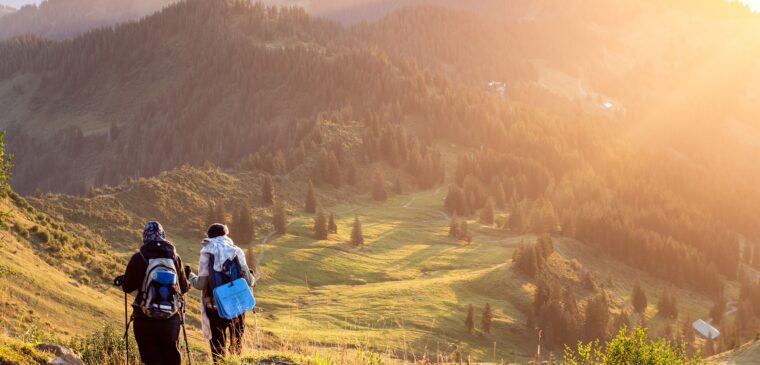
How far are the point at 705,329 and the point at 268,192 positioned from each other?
79.1m

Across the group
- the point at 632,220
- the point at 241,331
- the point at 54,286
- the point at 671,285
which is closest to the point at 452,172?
the point at 632,220

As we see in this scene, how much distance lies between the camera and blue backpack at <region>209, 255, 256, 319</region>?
16.7m

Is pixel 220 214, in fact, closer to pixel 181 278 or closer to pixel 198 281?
pixel 198 281

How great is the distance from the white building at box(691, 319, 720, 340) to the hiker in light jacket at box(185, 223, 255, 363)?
107401mm

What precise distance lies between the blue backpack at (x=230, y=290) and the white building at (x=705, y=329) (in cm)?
10797

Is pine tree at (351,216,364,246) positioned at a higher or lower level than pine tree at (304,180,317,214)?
lower

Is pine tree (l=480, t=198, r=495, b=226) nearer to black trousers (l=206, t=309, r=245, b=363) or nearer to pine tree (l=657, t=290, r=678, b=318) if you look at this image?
pine tree (l=657, t=290, r=678, b=318)

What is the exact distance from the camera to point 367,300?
8156 cm

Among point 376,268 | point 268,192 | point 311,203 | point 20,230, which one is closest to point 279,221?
point 268,192

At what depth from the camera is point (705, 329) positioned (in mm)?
109188

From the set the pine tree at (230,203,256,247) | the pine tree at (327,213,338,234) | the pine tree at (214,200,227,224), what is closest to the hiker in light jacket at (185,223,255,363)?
the pine tree at (230,203,256,247)

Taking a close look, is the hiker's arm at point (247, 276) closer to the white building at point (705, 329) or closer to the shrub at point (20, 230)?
the shrub at point (20, 230)

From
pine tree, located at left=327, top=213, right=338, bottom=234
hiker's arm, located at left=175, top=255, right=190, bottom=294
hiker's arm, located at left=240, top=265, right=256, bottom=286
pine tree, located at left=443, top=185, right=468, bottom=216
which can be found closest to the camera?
hiker's arm, located at left=175, top=255, right=190, bottom=294

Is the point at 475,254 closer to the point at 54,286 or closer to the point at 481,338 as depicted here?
the point at 481,338
